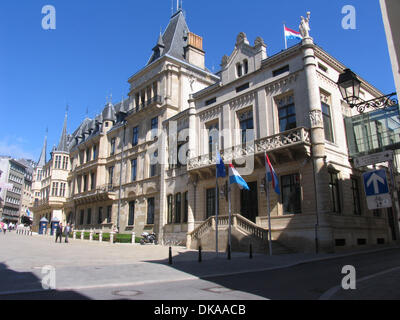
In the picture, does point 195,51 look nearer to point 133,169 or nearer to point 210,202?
point 133,169

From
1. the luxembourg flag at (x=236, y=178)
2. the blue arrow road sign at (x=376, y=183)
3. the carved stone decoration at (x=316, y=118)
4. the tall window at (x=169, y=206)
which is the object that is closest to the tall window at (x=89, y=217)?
the tall window at (x=169, y=206)

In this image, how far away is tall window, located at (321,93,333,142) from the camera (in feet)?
70.7

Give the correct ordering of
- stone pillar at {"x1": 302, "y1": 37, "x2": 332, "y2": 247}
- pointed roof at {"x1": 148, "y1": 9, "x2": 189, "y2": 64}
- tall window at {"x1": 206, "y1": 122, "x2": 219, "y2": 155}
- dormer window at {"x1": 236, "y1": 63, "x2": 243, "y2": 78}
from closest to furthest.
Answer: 1. stone pillar at {"x1": 302, "y1": 37, "x2": 332, "y2": 247}
2. dormer window at {"x1": 236, "y1": 63, "x2": 243, "y2": 78}
3. tall window at {"x1": 206, "y1": 122, "x2": 219, "y2": 155}
4. pointed roof at {"x1": 148, "y1": 9, "x2": 189, "y2": 64}

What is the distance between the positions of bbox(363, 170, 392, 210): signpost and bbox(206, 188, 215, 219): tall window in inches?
784

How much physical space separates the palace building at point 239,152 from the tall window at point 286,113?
78mm

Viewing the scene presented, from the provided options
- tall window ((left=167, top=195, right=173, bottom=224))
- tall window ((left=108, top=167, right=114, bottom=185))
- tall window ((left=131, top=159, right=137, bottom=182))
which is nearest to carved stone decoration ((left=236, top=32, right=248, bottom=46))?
tall window ((left=167, top=195, right=173, bottom=224))

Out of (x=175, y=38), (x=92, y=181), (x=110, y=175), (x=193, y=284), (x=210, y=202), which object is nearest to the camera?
(x=193, y=284)

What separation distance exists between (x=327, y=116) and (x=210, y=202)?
36.1 feet

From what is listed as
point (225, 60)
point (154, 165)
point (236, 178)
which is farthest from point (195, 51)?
point (236, 178)

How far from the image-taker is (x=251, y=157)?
2241 cm

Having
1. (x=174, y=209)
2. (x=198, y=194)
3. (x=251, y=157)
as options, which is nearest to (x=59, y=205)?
(x=174, y=209)

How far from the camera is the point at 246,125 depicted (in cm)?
2497

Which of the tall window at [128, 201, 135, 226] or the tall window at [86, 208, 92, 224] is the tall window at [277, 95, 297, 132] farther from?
the tall window at [86, 208, 92, 224]

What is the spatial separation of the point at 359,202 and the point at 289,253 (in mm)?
7391
